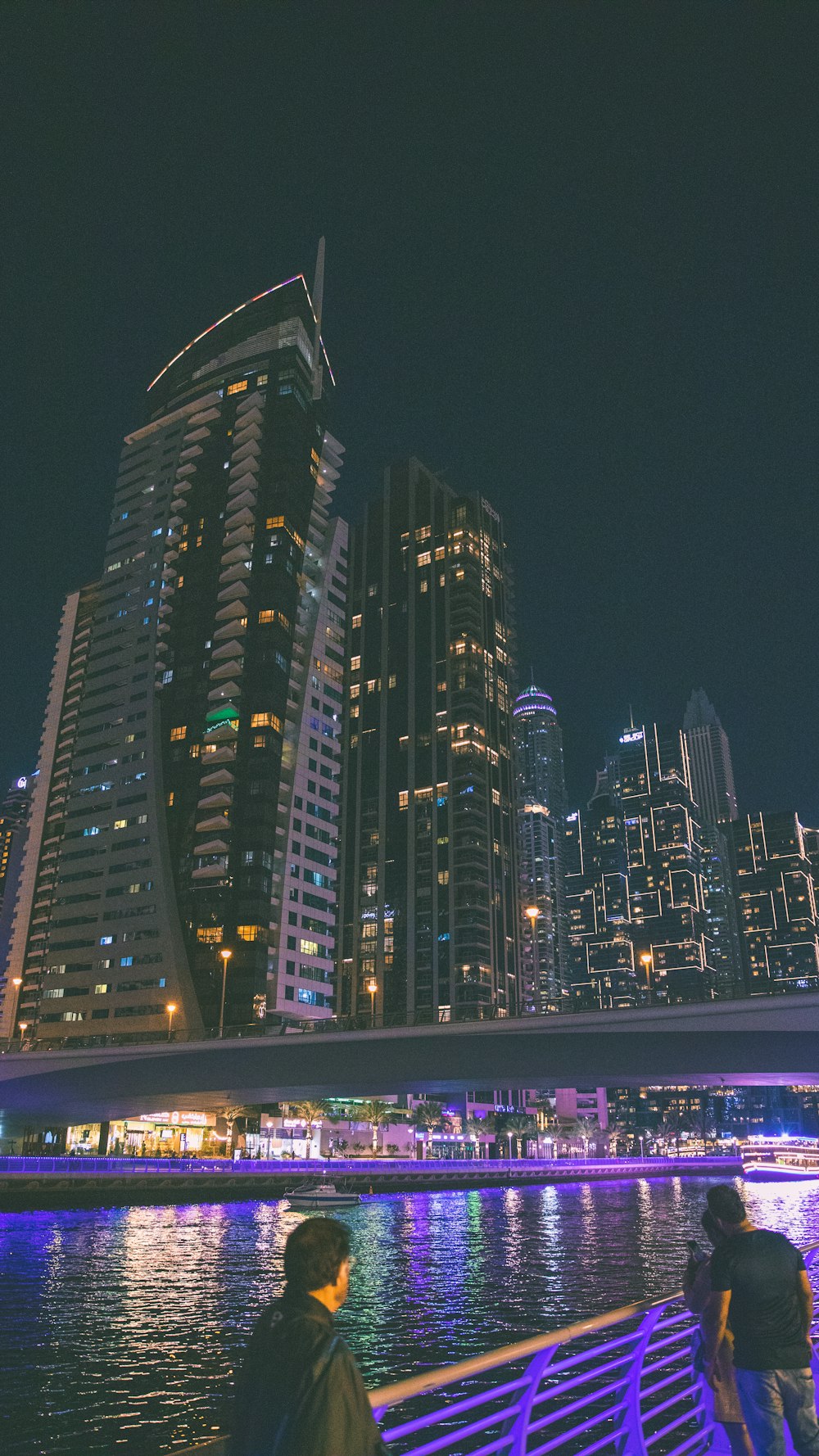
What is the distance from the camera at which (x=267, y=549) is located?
146375mm

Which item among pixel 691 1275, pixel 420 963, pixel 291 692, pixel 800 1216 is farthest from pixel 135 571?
pixel 691 1275

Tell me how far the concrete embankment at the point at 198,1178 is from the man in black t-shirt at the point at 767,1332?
217 feet

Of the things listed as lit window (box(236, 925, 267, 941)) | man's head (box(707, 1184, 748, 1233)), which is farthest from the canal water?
lit window (box(236, 925, 267, 941))

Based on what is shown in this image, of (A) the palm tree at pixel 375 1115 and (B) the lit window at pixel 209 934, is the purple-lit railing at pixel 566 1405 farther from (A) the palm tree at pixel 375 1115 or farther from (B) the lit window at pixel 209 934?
(A) the palm tree at pixel 375 1115

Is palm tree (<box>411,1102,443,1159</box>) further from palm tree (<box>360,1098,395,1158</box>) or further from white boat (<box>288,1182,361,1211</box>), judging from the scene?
white boat (<box>288,1182,361,1211</box>)

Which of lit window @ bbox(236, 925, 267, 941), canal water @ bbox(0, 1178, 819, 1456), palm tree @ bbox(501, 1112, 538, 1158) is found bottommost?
canal water @ bbox(0, 1178, 819, 1456)

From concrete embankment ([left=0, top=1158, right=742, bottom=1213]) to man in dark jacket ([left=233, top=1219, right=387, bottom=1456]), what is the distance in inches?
2684

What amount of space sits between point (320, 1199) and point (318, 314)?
156822mm

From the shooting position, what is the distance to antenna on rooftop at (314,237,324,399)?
168 meters

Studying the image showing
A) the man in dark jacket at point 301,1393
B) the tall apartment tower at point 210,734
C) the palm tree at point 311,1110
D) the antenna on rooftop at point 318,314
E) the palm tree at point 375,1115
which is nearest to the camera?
the man in dark jacket at point 301,1393

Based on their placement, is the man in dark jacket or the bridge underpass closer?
the man in dark jacket

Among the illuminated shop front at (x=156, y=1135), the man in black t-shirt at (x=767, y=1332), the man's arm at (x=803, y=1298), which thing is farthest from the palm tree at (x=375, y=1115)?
the man's arm at (x=803, y=1298)

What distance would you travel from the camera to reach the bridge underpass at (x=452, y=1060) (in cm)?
4759

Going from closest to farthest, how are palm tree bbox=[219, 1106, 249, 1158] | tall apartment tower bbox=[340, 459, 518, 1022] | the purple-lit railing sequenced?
the purple-lit railing
palm tree bbox=[219, 1106, 249, 1158]
tall apartment tower bbox=[340, 459, 518, 1022]
